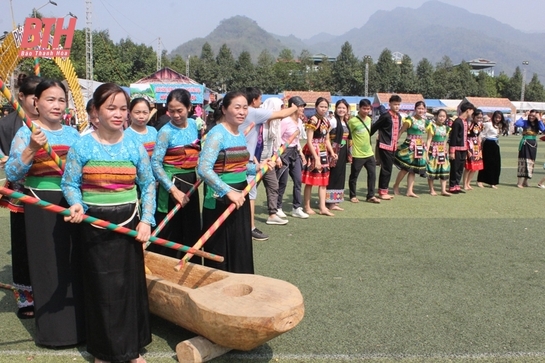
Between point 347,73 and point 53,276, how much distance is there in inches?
2679

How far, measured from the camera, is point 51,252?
3.26 meters

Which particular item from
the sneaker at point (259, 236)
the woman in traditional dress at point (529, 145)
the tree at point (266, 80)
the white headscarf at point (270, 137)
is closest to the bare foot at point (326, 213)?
the white headscarf at point (270, 137)

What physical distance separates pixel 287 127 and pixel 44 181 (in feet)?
13.8

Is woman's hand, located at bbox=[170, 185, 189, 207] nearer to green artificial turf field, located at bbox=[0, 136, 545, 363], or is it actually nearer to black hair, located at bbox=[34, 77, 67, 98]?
green artificial turf field, located at bbox=[0, 136, 545, 363]

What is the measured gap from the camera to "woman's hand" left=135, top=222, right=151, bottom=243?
2.98 meters

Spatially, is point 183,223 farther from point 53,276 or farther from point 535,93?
Answer: point 535,93

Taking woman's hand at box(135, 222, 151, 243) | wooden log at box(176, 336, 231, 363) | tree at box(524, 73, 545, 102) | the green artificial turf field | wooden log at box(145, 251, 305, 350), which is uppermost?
tree at box(524, 73, 545, 102)

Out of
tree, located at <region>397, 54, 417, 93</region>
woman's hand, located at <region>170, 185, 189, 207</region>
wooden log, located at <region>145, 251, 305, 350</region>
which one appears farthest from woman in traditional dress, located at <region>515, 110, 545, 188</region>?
tree, located at <region>397, 54, 417, 93</region>

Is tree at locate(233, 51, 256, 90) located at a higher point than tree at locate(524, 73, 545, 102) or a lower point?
higher

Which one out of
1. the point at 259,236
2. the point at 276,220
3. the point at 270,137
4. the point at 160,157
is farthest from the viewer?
the point at 276,220

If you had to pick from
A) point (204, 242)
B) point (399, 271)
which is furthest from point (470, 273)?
point (204, 242)

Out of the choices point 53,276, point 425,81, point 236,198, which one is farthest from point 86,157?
point 425,81

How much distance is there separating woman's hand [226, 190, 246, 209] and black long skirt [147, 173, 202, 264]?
86 cm

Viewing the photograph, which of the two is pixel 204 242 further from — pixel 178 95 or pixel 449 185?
pixel 449 185
